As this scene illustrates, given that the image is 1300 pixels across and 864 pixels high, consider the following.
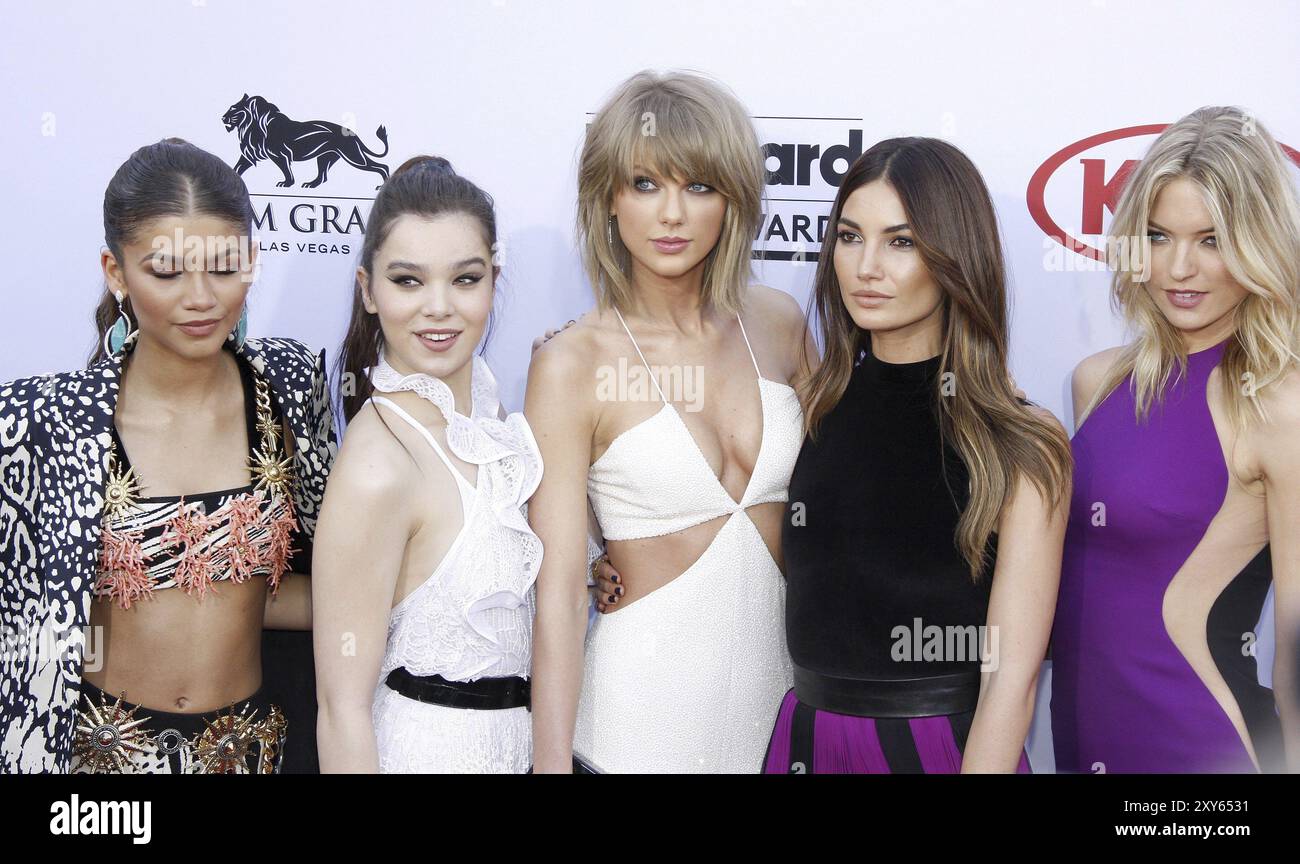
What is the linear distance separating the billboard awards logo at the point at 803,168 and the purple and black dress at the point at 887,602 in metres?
0.92

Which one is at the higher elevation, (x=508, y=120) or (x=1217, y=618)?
(x=508, y=120)

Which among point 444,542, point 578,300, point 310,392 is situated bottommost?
point 444,542

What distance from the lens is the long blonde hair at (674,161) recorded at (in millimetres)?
2340

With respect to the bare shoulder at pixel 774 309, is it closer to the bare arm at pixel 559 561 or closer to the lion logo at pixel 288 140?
the bare arm at pixel 559 561

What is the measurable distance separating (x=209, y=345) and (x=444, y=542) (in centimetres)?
65

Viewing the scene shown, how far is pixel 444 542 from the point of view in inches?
80.1

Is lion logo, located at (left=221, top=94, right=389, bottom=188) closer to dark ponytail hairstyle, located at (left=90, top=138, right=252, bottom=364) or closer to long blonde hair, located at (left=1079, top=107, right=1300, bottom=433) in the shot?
dark ponytail hairstyle, located at (left=90, top=138, right=252, bottom=364)

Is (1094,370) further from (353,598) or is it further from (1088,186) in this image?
(353,598)

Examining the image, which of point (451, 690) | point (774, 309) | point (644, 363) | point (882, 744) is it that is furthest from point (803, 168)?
point (451, 690)

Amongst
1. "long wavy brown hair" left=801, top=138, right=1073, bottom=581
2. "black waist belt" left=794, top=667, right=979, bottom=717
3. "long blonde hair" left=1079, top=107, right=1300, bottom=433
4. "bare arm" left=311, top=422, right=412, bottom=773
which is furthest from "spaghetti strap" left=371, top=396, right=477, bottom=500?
"long blonde hair" left=1079, top=107, right=1300, bottom=433

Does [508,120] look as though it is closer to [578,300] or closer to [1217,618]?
[578,300]

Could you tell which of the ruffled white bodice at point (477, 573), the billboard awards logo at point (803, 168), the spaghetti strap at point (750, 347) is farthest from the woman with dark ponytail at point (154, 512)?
the billboard awards logo at point (803, 168)

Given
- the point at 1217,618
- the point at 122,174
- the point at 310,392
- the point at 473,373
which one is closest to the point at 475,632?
the point at 473,373

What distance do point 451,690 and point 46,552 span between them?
0.78 metres
